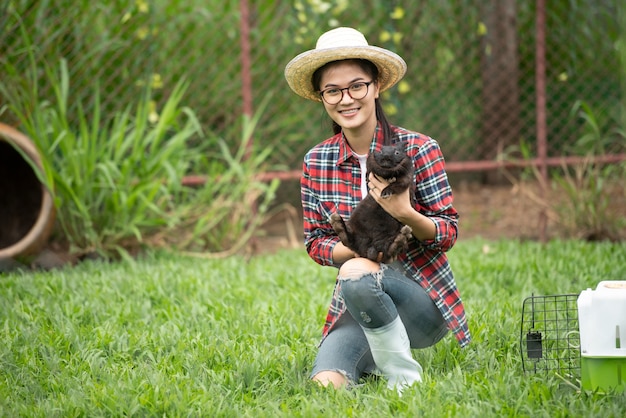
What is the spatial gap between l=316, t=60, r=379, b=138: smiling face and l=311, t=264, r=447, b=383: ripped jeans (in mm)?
560

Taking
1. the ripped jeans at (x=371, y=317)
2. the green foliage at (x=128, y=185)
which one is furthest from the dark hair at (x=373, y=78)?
the green foliage at (x=128, y=185)

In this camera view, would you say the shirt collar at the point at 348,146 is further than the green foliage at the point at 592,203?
No

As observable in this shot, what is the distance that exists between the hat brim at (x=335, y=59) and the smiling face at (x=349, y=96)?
0.12 ft

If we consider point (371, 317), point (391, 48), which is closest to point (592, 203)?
point (391, 48)

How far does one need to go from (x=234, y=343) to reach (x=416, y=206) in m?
1.05

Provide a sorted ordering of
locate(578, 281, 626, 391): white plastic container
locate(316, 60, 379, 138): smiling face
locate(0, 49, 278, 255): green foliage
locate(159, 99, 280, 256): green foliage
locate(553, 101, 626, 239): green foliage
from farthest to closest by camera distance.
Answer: locate(553, 101, 626, 239): green foliage → locate(159, 99, 280, 256): green foliage → locate(0, 49, 278, 255): green foliage → locate(316, 60, 379, 138): smiling face → locate(578, 281, 626, 391): white plastic container

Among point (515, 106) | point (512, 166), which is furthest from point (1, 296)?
point (515, 106)

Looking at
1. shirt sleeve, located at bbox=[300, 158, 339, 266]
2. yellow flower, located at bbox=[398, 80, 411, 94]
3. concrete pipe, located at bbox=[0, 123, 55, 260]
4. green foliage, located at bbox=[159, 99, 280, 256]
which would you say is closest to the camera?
shirt sleeve, located at bbox=[300, 158, 339, 266]

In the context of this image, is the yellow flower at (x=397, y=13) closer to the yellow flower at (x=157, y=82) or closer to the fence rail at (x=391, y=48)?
the fence rail at (x=391, y=48)

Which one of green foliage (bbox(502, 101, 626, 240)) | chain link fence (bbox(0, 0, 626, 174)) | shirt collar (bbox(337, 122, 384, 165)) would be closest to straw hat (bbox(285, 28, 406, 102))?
shirt collar (bbox(337, 122, 384, 165))

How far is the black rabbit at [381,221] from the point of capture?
2.74m

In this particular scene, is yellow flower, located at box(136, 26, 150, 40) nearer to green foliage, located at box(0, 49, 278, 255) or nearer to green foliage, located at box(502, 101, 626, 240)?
green foliage, located at box(0, 49, 278, 255)

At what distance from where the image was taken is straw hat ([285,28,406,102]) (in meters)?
2.90

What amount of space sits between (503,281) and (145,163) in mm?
2555
